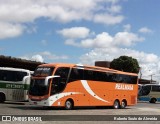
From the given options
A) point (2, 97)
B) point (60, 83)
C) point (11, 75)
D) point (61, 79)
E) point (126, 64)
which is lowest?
point (2, 97)

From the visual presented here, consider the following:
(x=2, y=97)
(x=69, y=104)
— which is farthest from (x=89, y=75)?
(x=2, y=97)

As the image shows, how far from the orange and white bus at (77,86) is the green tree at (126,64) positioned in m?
50.4

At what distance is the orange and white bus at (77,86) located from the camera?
2784cm

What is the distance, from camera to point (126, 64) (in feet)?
286

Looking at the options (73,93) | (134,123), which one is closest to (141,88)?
(73,93)

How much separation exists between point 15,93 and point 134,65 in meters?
54.6

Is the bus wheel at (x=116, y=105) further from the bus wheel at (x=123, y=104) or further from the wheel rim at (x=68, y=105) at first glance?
the wheel rim at (x=68, y=105)

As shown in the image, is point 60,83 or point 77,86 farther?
point 77,86

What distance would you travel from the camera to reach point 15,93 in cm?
3422

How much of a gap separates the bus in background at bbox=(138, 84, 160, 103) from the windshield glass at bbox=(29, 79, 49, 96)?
28.6 metres

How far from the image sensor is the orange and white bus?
27844mm

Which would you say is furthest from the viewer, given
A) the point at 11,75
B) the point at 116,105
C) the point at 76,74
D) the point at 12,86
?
the point at 116,105

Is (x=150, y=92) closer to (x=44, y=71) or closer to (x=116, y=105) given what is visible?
(x=116, y=105)

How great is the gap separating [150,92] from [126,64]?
106 feet
